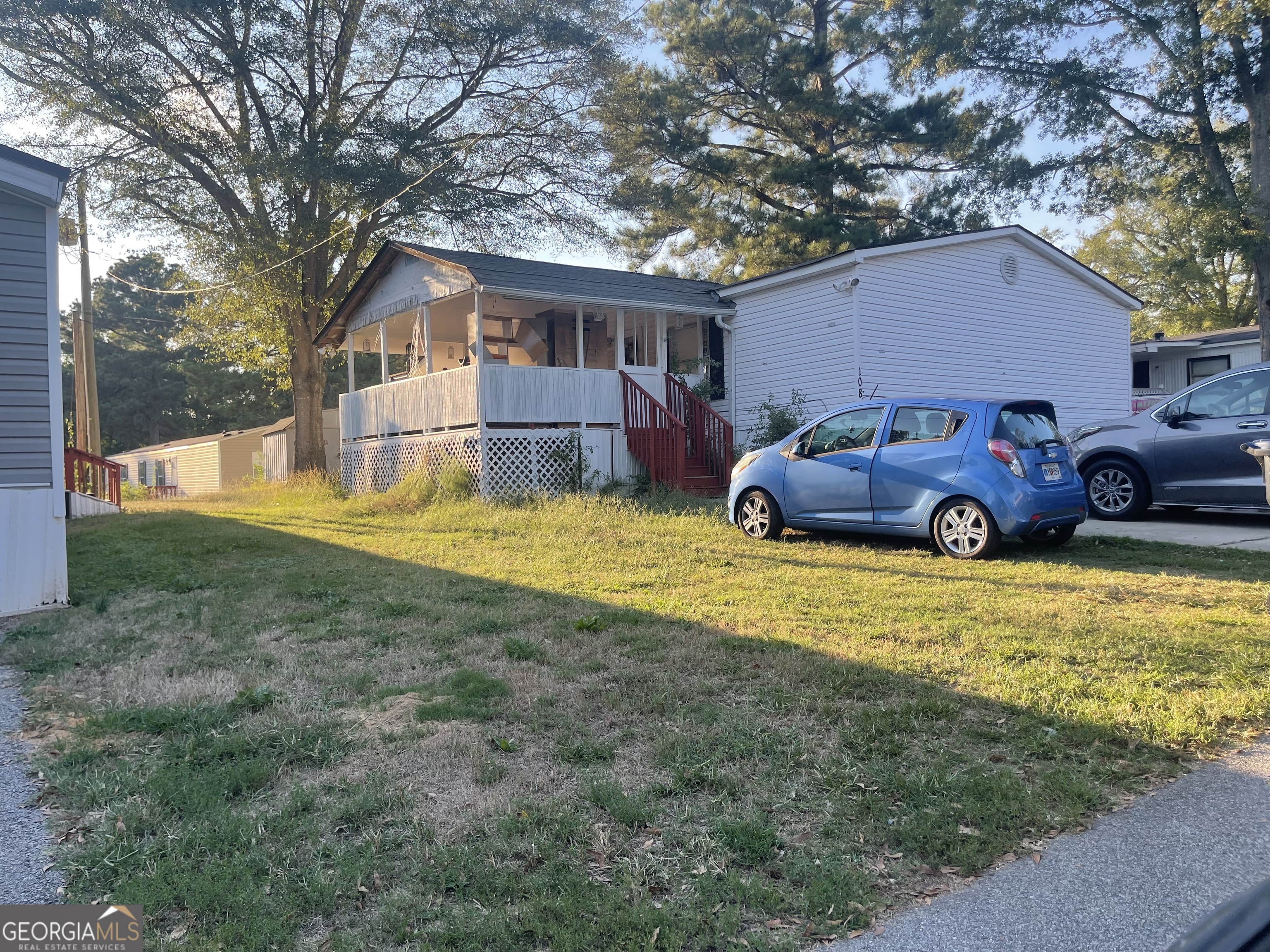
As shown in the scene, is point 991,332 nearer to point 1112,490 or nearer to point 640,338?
point 640,338

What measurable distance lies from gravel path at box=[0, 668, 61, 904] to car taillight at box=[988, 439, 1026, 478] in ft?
24.1

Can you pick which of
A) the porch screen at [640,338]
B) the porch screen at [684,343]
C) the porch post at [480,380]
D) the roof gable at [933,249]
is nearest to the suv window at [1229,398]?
the roof gable at [933,249]

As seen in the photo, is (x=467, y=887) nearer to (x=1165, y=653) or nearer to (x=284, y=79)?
(x=1165, y=653)

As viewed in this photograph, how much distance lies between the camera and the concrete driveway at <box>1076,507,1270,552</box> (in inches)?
334

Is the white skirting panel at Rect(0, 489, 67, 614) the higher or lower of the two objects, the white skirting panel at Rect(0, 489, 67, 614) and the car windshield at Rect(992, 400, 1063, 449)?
the lower

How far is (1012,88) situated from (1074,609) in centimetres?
2346

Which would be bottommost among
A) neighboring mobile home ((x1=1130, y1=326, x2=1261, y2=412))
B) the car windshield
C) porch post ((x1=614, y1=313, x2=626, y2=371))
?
the car windshield

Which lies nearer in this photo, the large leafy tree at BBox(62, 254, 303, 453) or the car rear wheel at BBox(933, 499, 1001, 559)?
the car rear wheel at BBox(933, 499, 1001, 559)

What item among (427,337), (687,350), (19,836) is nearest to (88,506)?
(427,337)

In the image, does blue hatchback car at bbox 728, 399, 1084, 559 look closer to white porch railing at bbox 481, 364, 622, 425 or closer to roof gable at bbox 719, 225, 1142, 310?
white porch railing at bbox 481, 364, 622, 425

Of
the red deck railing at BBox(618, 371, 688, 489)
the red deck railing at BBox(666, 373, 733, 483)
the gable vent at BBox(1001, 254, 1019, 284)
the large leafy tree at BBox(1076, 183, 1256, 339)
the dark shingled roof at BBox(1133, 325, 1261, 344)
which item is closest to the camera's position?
the red deck railing at BBox(618, 371, 688, 489)

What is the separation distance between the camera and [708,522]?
422 inches

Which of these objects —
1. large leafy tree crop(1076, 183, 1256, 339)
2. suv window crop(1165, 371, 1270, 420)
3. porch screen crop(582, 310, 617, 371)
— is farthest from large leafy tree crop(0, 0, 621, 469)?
large leafy tree crop(1076, 183, 1256, 339)

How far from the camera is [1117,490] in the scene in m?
10.1
